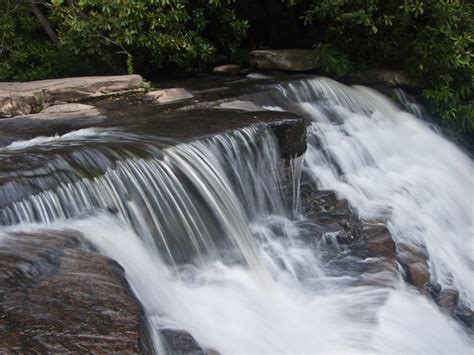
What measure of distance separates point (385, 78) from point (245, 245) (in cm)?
581

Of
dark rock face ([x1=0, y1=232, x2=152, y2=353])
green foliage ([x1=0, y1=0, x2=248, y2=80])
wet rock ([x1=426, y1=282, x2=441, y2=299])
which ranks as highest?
green foliage ([x1=0, y1=0, x2=248, y2=80])

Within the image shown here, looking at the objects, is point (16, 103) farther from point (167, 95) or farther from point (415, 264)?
point (415, 264)

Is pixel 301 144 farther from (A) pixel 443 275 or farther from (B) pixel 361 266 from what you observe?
(A) pixel 443 275

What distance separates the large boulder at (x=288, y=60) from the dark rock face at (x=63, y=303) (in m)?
6.74

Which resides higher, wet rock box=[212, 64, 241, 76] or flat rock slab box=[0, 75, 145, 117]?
flat rock slab box=[0, 75, 145, 117]

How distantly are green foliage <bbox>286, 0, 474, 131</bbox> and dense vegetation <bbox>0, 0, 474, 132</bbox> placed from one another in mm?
17

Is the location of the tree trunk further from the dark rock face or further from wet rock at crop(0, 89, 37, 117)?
the dark rock face

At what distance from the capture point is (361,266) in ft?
15.3

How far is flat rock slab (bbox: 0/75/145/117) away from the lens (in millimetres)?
6316

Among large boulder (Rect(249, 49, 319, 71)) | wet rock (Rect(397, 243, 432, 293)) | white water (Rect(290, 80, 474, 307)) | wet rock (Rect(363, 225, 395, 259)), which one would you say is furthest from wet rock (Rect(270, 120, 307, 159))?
large boulder (Rect(249, 49, 319, 71))

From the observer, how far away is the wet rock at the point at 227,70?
9.38m

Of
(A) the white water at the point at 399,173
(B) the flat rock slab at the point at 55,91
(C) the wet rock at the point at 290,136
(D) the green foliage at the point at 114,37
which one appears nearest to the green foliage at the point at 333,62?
(A) the white water at the point at 399,173

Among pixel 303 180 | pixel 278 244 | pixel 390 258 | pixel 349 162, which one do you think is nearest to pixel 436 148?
pixel 349 162

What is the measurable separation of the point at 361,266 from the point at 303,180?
138 cm
